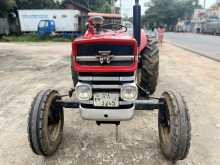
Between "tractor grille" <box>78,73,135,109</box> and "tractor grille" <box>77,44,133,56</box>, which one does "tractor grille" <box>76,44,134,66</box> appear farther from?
"tractor grille" <box>78,73,135,109</box>

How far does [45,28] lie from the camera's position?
26078 mm

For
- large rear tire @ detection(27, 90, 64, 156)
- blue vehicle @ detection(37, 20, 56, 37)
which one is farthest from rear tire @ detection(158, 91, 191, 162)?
blue vehicle @ detection(37, 20, 56, 37)

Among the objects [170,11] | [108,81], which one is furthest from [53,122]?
[170,11]

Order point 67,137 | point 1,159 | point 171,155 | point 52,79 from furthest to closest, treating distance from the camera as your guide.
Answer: point 52,79
point 67,137
point 1,159
point 171,155

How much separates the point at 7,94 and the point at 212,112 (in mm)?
4242

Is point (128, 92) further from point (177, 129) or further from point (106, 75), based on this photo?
point (177, 129)

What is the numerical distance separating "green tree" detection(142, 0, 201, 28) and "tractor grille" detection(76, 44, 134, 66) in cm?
7115

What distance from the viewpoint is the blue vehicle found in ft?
84.9

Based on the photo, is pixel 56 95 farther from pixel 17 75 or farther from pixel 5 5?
pixel 5 5

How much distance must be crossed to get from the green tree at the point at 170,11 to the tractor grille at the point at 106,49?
233ft

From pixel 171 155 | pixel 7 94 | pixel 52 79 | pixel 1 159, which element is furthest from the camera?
pixel 52 79

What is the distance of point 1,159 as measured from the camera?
3.45 metres

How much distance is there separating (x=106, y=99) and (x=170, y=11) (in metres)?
73.9

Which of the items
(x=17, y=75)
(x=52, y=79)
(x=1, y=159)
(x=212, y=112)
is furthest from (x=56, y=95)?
(x=17, y=75)
